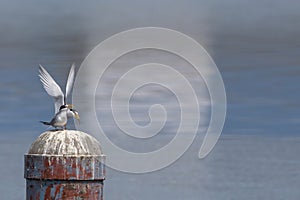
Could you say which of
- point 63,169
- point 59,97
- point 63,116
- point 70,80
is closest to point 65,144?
point 63,169

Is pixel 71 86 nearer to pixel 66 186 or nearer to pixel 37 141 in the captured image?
pixel 37 141

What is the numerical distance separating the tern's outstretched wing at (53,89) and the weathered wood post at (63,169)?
0.80m

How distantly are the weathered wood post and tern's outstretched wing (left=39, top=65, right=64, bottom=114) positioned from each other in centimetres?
80

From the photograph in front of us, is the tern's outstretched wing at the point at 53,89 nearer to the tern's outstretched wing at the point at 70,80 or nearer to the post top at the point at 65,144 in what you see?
the tern's outstretched wing at the point at 70,80

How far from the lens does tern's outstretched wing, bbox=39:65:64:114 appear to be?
426 centimetres

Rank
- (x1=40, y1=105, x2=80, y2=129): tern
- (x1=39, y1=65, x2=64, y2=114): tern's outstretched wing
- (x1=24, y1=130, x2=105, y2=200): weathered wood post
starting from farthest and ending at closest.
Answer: (x1=39, y1=65, x2=64, y2=114): tern's outstretched wing → (x1=40, y1=105, x2=80, y2=129): tern → (x1=24, y1=130, x2=105, y2=200): weathered wood post

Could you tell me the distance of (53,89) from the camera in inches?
171

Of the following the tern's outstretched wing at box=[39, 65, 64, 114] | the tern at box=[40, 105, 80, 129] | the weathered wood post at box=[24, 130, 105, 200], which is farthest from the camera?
the tern's outstretched wing at box=[39, 65, 64, 114]

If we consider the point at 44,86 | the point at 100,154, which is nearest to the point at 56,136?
the point at 100,154

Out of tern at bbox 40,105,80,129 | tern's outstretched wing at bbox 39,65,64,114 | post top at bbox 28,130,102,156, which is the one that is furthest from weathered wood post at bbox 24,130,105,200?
tern's outstretched wing at bbox 39,65,64,114

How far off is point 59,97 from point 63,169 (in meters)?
1.10

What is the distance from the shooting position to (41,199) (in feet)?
11.5

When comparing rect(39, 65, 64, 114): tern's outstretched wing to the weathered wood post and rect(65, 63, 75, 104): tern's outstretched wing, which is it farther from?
the weathered wood post

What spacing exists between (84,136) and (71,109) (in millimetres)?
591
